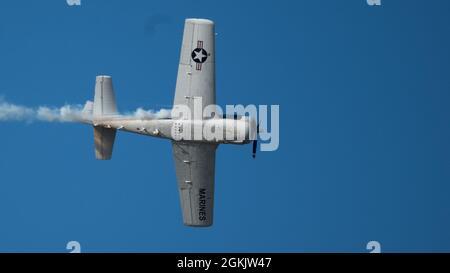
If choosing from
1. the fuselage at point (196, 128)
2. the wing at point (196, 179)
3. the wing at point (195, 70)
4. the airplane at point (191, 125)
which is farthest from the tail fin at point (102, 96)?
the wing at point (196, 179)

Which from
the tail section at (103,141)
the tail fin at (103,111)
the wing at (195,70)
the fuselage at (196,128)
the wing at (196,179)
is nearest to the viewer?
the fuselage at (196,128)

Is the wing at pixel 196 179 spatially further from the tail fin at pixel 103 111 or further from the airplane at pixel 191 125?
the tail fin at pixel 103 111

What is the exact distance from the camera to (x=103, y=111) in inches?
1655

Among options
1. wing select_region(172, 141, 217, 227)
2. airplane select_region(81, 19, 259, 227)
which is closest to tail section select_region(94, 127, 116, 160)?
airplane select_region(81, 19, 259, 227)

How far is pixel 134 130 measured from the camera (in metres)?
41.7

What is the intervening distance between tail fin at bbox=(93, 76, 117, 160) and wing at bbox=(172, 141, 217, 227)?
222 cm

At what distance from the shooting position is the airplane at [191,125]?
4109cm

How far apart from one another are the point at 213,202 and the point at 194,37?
5.54 metres

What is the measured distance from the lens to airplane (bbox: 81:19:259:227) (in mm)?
41094

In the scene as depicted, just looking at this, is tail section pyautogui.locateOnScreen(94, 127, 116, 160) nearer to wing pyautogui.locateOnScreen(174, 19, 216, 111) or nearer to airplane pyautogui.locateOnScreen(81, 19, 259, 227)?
airplane pyautogui.locateOnScreen(81, 19, 259, 227)

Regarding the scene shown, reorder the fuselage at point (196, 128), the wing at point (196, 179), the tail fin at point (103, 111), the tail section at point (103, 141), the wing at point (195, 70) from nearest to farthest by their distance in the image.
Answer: the fuselage at point (196, 128) < the wing at point (195, 70) < the wing at point (196, 179) < the tail fin at point (103, 111) < the tail section at point (103, 141)
